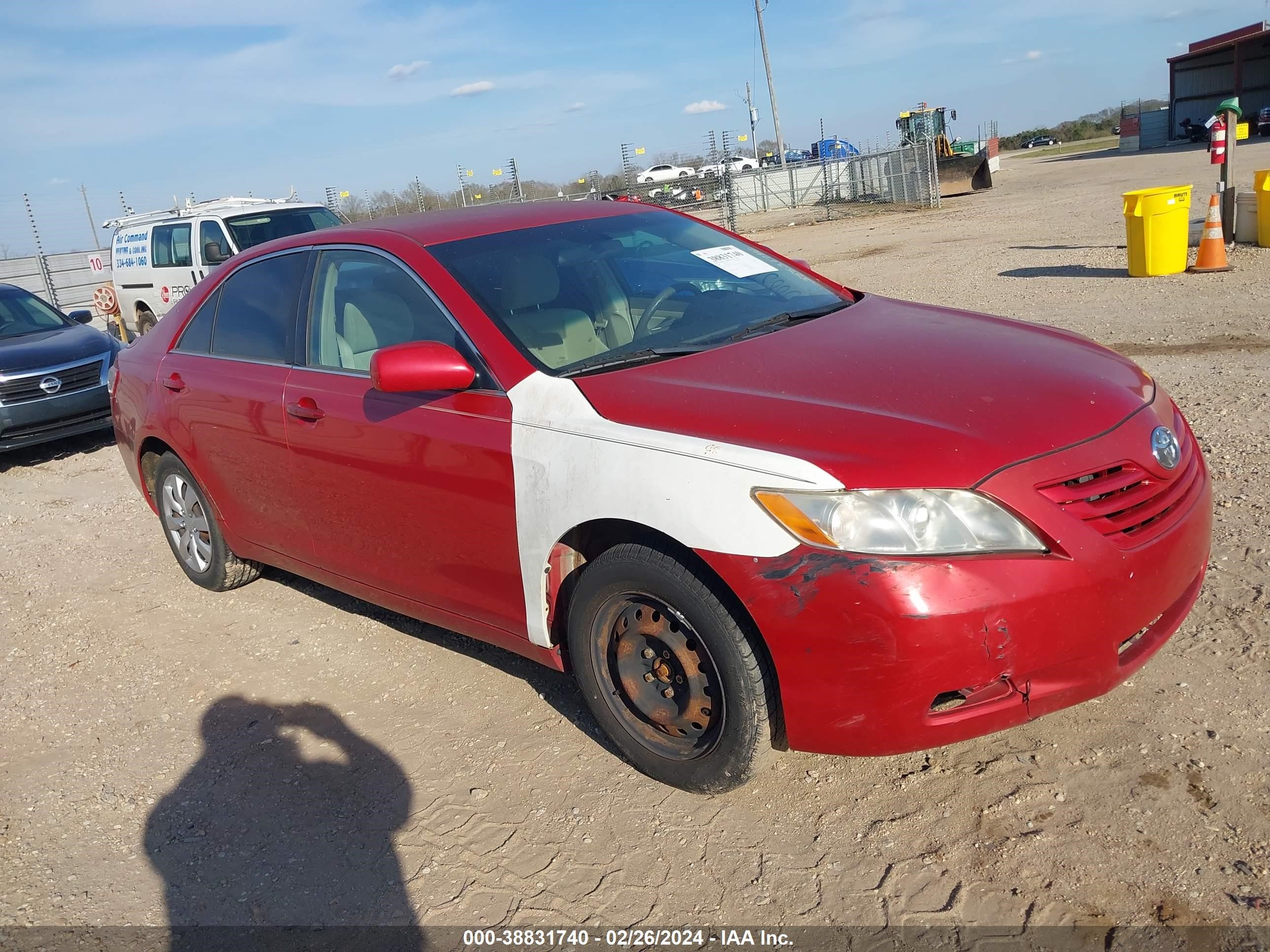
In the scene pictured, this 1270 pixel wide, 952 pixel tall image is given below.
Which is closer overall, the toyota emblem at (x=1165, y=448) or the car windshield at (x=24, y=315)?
the toyota emblem at (x=1165, y=448)

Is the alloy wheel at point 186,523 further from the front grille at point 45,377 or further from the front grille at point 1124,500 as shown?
the front grille at point 45,377

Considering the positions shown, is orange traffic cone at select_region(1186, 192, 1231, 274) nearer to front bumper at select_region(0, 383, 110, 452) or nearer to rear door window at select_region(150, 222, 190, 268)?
front bumper at select_region(0, 383, 110, 452)

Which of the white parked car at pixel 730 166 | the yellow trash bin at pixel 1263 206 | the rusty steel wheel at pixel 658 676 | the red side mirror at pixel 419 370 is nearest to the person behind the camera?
the rusty steel wheel at pixel 658 676

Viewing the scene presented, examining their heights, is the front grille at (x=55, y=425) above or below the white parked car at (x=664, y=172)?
below

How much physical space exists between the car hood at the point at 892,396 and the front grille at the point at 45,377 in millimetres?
7670

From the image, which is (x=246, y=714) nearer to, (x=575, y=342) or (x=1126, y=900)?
(x=575, y=342)

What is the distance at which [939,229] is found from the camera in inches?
817

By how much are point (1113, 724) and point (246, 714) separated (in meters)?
3.15

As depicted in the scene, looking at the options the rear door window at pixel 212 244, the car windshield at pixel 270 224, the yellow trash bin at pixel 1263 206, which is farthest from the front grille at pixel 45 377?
the yellow trash bin at pixel 1263 206

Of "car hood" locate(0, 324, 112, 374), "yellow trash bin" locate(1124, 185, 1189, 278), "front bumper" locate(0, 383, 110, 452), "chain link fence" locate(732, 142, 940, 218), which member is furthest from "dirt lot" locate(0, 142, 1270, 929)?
"chain link fence" locate(732, 142, 940, 218)

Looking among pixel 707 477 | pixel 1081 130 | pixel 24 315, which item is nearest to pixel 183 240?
pixel 24 315

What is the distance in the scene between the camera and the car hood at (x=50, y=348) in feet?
29.1

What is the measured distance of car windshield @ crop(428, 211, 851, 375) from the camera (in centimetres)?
337

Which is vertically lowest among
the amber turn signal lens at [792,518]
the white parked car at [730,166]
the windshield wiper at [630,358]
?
the amber turn signal lens at [792,518]
